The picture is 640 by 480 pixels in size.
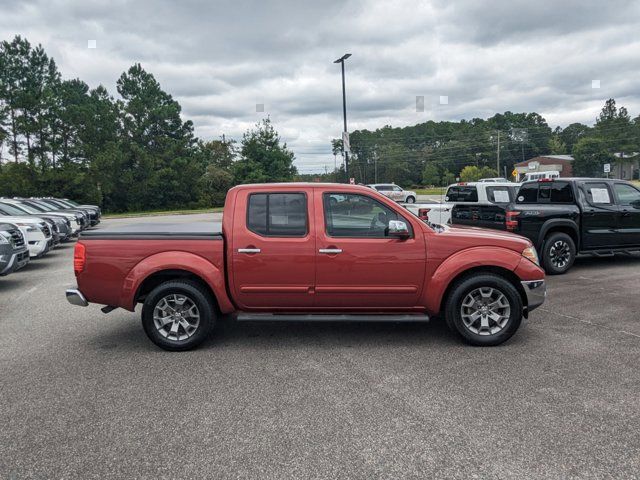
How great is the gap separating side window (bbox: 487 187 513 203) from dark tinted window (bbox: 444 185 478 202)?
1.08ft

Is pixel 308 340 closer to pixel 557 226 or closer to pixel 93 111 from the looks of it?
pixel 557 226

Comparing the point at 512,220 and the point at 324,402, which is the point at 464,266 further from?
the point at 512,220

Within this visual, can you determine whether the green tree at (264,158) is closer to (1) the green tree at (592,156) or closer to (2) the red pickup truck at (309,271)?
(2) the red pickup truck at (309,271)

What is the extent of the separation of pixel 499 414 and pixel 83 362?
3982 millimetres

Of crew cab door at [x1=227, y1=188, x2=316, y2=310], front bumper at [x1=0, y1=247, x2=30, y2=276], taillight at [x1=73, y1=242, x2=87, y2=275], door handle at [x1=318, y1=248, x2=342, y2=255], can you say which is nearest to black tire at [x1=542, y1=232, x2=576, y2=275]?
door handle at [x1=318, y1=248, x2=342, y2=255]

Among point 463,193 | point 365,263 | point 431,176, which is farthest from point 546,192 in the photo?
point 431,176

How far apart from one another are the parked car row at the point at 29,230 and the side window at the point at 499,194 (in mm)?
10326

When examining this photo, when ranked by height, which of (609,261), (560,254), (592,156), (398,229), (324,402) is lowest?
(609,261)

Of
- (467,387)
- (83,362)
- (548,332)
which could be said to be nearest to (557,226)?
(548,332)

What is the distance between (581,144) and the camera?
98.1 m

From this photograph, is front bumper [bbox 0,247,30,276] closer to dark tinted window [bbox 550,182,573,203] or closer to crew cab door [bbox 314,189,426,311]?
crew cab door [bbox 314,189,426,311]

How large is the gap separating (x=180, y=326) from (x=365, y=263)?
2103 mm

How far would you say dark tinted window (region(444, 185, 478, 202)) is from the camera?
1224cm

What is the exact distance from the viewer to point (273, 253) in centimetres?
522
